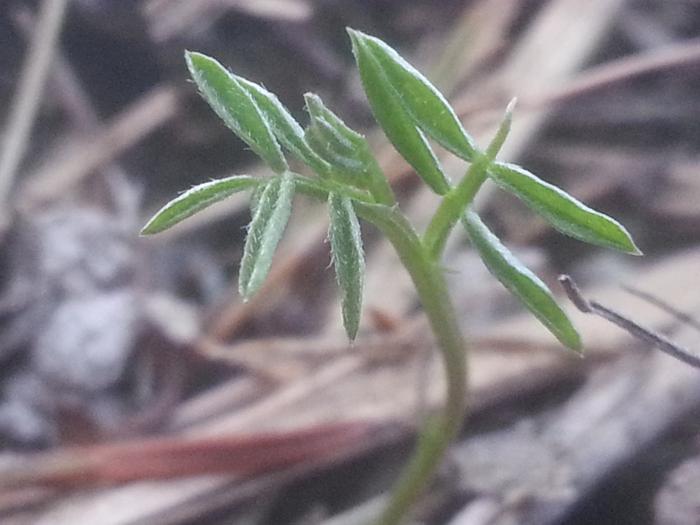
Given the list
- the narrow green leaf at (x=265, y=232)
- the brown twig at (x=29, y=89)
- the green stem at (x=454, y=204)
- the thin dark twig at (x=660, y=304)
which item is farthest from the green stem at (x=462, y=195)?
the brown twig at (x=29, y=89)

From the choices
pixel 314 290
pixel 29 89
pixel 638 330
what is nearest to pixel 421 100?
pixel 638 330

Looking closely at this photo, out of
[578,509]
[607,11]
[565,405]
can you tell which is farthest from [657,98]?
[578,509]

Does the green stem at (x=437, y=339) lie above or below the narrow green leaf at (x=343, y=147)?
below

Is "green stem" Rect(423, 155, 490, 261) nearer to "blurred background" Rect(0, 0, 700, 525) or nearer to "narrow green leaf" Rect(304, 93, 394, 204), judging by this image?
"narrow green leaf" Rect(304, 93, 394, 204)

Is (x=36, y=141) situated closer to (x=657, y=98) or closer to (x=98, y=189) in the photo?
(x=98, y=189)

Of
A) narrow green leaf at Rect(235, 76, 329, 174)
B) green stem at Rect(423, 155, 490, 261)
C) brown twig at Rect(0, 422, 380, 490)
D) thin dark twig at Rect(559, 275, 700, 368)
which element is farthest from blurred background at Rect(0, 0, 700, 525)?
narrow green leaf at Rect(235, 76, 329, 174)

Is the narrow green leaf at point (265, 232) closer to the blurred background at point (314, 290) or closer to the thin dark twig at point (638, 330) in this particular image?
the thin dark twig at point (638, 330)

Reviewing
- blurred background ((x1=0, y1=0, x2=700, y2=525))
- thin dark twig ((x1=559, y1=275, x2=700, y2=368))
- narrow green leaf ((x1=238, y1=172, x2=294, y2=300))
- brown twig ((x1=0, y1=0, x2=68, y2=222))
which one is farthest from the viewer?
brown twig ((x1=0, y1=0, x2=68, y2=222))

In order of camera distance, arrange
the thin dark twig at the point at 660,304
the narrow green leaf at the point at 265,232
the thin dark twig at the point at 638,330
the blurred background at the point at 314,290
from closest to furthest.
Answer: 1. the narrow green leaf at the point at 265,232
2. the thin dark twig at the point at 638,330
3. the thin dark twig at the point at 660,304
4. the blurred background at the point at 314,290
